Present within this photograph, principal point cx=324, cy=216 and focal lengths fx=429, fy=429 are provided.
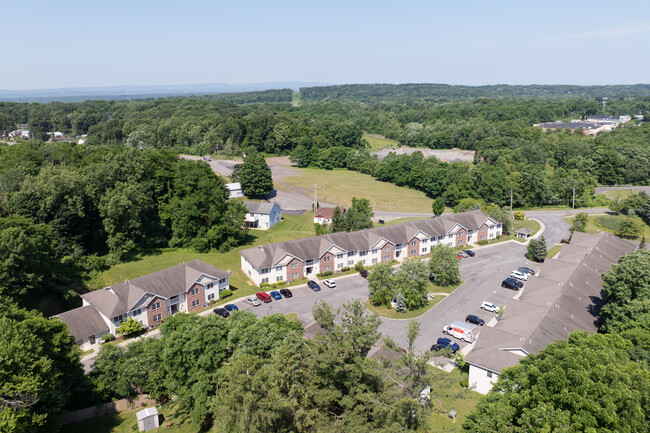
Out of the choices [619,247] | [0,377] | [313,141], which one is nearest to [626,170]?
[619,247]

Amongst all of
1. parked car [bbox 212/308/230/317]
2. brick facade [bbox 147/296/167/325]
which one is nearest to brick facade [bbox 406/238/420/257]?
parked car [bbox 212/308/230/317]

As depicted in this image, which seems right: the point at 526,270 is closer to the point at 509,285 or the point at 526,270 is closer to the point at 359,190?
the point at 509,285

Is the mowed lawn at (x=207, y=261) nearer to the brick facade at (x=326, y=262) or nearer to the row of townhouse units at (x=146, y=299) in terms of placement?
the row of townhouse units at (x=146, y=299)

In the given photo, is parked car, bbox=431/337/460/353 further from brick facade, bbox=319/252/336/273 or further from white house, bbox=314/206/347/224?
white house, bbox=314/206/347/224

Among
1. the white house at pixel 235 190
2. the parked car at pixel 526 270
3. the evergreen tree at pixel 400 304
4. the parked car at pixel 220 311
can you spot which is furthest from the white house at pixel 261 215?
the parked car at pixel 526 270

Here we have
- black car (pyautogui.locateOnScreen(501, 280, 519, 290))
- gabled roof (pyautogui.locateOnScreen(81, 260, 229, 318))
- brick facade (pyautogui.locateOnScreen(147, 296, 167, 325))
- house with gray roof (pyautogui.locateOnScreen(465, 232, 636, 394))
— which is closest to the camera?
house with gray roof (pyautogui.locateOnScreen(465, 232, 636, 394))

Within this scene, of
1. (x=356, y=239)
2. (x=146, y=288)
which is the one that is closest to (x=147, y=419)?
(x=146, y=288)

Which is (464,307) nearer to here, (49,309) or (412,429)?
(412,429)
